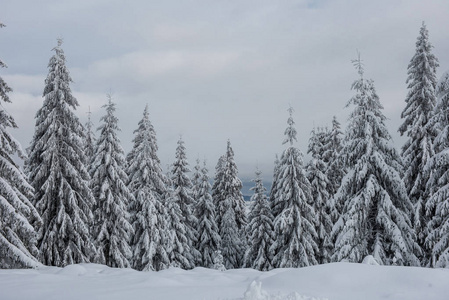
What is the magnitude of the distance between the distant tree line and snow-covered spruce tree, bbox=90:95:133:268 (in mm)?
76

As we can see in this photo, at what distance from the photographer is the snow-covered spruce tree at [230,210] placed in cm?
3550

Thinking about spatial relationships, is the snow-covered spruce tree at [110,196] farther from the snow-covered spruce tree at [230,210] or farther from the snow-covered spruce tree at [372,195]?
the snow-covered spruce tree at [372,195]

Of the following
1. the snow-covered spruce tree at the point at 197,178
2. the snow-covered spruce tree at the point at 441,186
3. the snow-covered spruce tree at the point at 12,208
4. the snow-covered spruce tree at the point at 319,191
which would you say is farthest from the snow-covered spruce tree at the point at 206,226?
the snow-covered spruce tree at the point at 441,186

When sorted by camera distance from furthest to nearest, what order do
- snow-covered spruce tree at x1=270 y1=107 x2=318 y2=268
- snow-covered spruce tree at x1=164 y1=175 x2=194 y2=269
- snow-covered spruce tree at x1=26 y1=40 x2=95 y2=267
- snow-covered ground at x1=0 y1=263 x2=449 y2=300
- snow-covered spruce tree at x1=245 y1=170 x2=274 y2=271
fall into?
snow-covered spruce tree at x1=164 y1=175 x2=194 y2=269 < snow-covered spruce tree at x1=245 y1=170 x2=274 y2=271 < snow-covered spruce tree at x1=270 y1=107 x2=318 y2=268 < snow-covered spruce tree at x1=26 y1=40 x2=95 y2=267 < snow-covered ground at x1=0 y1=263 x2=449 y2=300

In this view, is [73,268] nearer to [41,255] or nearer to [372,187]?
[41,255]

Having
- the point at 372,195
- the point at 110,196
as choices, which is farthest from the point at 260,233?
the point at 372,195

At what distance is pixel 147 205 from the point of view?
88.3 ft

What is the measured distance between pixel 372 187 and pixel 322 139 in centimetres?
1647

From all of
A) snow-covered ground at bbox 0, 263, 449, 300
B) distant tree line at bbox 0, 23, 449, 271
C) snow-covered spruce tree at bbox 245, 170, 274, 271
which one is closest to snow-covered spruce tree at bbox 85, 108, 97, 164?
distant tree line at bbox 0, 23, 449, 271

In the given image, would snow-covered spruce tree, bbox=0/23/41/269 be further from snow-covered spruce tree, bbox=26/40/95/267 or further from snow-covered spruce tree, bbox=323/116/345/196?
snow-covered spruce tree, bbox=323/116/345/196

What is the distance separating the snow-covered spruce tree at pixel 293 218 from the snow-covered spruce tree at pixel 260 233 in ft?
5.50

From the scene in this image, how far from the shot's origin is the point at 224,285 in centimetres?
819

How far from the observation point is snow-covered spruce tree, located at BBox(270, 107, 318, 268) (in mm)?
24391

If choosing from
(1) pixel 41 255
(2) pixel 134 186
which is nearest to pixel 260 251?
(2) pixel 134 186
